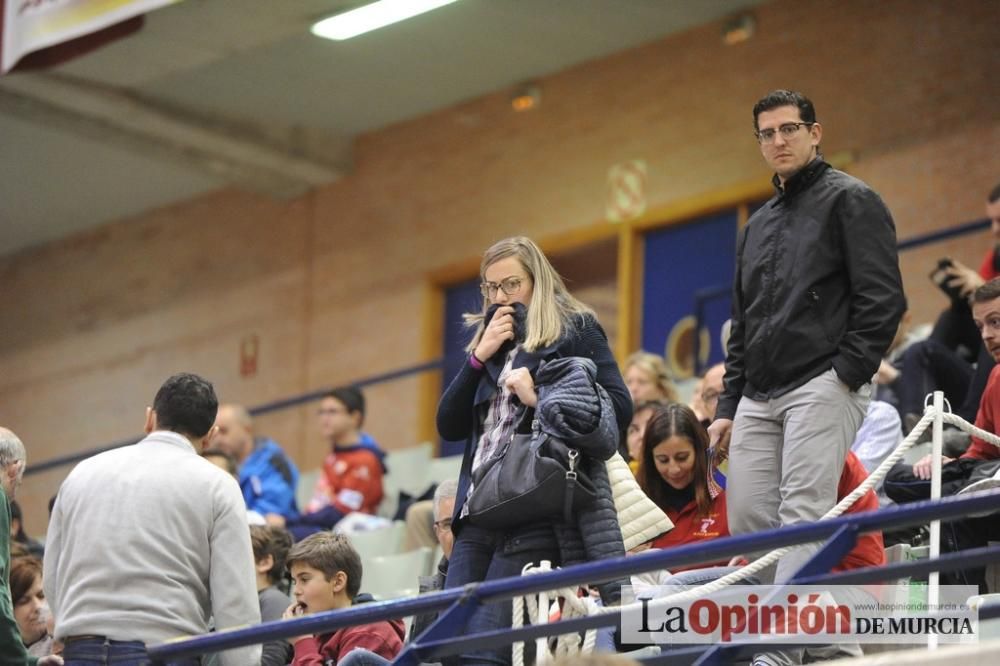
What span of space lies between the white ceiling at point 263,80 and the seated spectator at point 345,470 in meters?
2.39

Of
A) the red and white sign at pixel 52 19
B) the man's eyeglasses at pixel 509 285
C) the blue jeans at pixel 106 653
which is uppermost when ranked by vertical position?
the red and white sign at pixel 52 19

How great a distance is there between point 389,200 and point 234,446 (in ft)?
14.4

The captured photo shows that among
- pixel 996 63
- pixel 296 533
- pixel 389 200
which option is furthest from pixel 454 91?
pixel 296 533

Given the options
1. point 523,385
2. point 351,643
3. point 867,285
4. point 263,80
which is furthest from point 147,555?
point 263,80

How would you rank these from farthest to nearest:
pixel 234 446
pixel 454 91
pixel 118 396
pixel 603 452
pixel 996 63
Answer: pixel 118 396 < pixel 454 91 < pixel 996 63 < pixel 234 446 < pixel 603 452

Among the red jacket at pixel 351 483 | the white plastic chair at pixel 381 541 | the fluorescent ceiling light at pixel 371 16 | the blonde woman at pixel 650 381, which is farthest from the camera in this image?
the fluorescent ceiling light at pixel 371 16

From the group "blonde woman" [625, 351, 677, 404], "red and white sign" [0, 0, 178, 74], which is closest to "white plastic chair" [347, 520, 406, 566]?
"blonde woman" [625, 351, 677, 404]

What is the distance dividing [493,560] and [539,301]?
81 cm

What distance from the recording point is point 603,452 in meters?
5.02

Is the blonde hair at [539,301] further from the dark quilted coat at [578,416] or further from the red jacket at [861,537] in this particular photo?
the red jacket at [861,537]

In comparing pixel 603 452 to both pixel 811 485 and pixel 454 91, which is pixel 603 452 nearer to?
pixel 811 485

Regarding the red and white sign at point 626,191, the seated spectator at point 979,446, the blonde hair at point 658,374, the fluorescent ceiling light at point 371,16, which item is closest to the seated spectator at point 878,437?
the seated spectator at point 979,446

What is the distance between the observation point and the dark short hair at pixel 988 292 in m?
5.94

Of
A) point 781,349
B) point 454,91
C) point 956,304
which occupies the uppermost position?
point 454,91
